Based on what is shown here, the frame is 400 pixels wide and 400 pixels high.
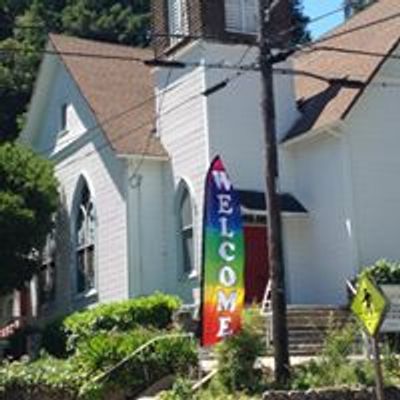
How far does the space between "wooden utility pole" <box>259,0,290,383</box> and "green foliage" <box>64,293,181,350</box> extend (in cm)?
817

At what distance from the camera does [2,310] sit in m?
39.0

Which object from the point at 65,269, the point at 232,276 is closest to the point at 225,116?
the point at 65,269

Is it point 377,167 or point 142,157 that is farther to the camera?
point 142,157

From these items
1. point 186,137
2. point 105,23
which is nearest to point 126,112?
point 186,137

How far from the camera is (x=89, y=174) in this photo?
111ft

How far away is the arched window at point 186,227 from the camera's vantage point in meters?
30.5

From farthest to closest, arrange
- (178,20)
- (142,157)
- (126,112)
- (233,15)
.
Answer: (126,112), (178,20), (233,15), (142,157)

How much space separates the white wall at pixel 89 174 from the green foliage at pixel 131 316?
9.36 ft

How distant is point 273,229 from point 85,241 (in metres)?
15.9

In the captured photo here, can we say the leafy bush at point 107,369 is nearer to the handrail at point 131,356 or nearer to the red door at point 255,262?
the handrail at point 131,356

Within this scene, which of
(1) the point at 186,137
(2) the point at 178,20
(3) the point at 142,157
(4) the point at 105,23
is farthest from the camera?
(4) the point at 105,23

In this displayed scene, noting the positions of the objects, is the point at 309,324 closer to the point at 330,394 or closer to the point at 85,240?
the point at 330,394

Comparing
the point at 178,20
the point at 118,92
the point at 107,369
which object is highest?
the point at 178,20

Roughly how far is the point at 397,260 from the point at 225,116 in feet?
19.9
